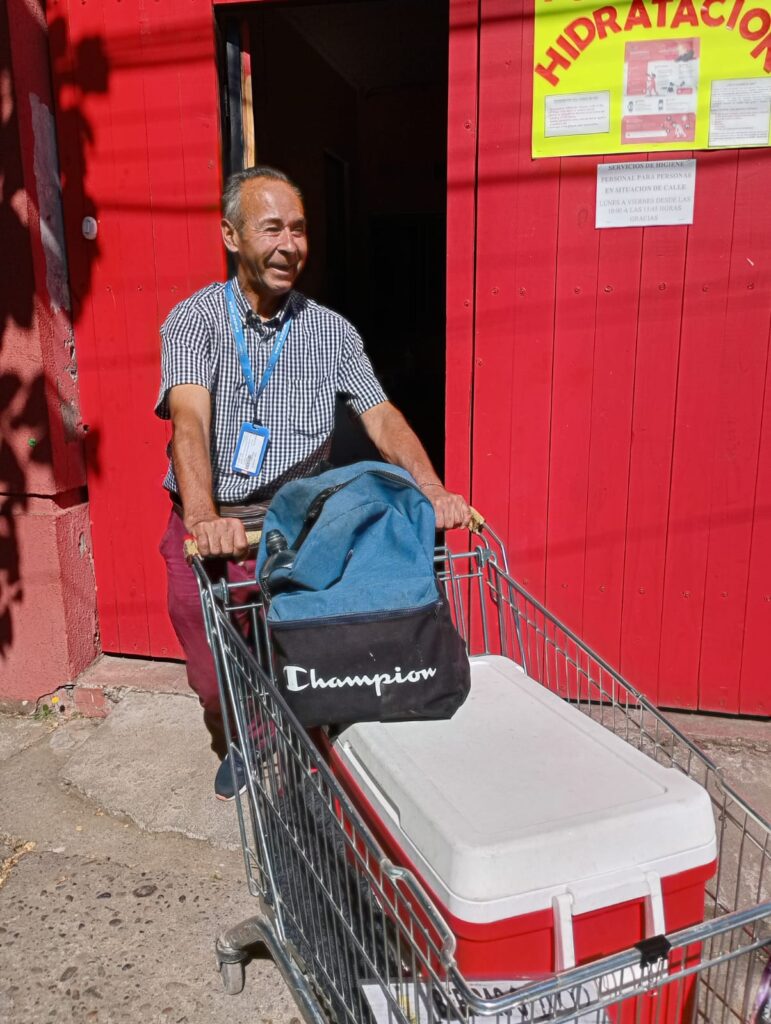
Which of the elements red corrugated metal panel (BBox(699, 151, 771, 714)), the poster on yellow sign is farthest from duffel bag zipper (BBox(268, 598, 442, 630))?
the poster on yellow sign

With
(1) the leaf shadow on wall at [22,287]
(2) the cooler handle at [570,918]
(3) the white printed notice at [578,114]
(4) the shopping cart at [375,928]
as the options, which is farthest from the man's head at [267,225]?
(2) the cooler handle at [570,918]

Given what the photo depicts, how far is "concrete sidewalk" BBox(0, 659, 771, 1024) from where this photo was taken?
224cm

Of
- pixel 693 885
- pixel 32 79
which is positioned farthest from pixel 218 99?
pixel 693 885

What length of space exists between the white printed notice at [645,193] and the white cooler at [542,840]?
2088 mm

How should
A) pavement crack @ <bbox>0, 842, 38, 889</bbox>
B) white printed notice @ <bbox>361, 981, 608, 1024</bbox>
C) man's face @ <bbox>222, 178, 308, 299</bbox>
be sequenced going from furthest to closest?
pavement crack @ <bbox>0, 842, 38, 889</bbox>
man's face @ <bbox>222, 178, 308, 299</bbox>
white printed notice @ <bbox>361, 981, 608, 1024</bbox>

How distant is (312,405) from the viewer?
103 inches

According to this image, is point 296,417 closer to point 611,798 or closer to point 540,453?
point 540,453

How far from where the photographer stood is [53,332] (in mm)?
3473

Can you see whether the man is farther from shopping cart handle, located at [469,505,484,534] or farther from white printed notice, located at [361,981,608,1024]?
white printed notice, located at [361,981,608,1024]

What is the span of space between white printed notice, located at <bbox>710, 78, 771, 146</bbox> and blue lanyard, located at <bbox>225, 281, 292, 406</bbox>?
67.9 inches

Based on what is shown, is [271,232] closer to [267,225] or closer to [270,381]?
[267,225]

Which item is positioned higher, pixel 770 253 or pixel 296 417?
pixel 770 253

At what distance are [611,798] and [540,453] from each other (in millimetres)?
1982

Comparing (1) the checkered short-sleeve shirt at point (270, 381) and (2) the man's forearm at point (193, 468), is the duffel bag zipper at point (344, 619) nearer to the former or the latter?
(2) the man's forearm at point (193, 468)
